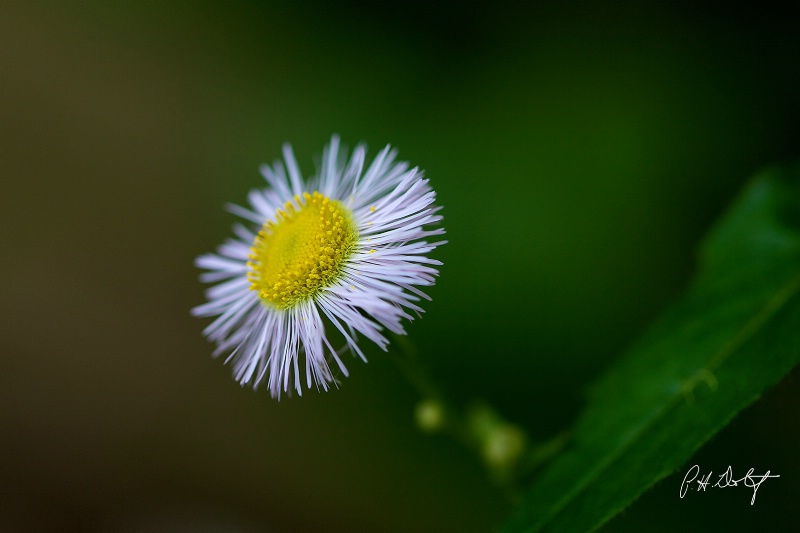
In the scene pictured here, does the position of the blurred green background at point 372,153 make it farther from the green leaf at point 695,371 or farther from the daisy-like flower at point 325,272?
the daisy-like flower at point 325,272

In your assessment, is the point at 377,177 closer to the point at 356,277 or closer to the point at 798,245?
the point at 356,277

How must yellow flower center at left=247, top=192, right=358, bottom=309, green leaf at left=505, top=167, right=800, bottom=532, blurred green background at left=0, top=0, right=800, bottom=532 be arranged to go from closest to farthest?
1. green leaf at left=505, top=167, right=800, bottom=532
2. yellow flower center at left=247, top=192, right=358, bottom=309
3. blurred green background at left=0, top=0, right=800, bottom=532

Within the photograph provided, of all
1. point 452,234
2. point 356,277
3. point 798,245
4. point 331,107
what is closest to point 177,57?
point 331,107
